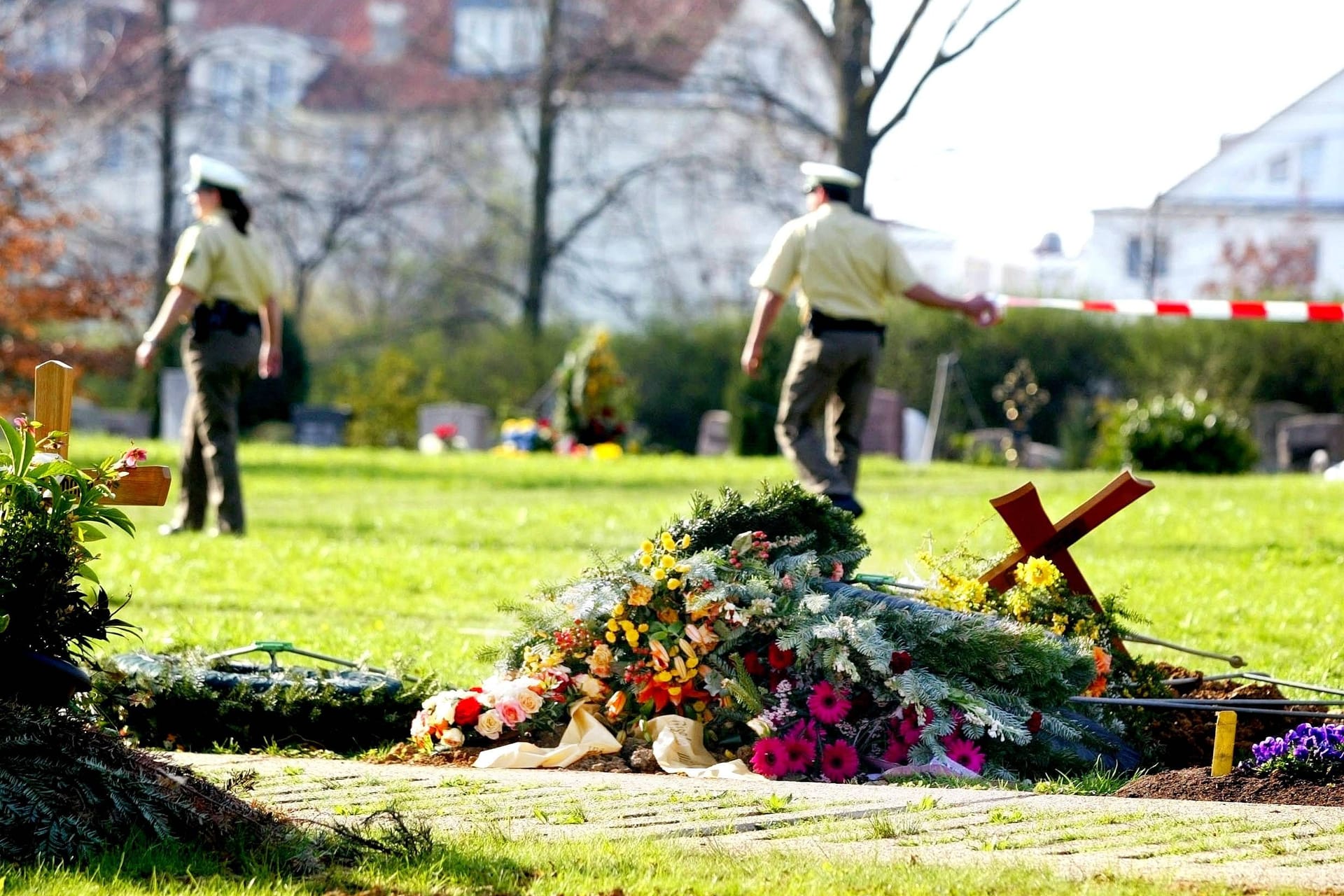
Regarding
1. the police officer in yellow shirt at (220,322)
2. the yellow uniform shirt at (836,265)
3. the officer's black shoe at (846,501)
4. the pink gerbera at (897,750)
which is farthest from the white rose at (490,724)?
the police officer in yellow shirt at (220,322)

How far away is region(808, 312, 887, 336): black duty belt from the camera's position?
10.6m

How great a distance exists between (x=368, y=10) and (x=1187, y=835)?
165ft

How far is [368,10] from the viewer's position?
2025 inches

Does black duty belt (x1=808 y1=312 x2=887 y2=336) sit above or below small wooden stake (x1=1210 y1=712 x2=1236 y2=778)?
above

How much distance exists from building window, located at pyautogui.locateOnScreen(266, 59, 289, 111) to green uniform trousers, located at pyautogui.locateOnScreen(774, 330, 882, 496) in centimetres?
3681

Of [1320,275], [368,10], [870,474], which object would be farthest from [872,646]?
[368,10]

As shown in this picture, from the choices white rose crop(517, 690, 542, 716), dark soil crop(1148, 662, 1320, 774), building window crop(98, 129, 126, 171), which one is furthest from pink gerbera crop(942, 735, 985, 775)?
building window crop(98, 129, 126, 171)

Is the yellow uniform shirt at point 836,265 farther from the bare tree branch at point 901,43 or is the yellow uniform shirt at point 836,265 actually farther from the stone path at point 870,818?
the bare tree branch at point 901,43

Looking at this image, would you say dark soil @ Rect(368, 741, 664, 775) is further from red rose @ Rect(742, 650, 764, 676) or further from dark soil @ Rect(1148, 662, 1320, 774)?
dark soil @ Rect(1148, 662, 1320, 774)

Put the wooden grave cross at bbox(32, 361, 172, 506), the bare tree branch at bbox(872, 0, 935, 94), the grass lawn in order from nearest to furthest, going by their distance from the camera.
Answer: the grass lawn
the wooden grave cross at bbox(32, 361, 172, 506)
the bare tree branch at bbox(872, 0, 935, 94)

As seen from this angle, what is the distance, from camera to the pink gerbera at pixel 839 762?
16.6ft

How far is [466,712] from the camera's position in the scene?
5.54 metres

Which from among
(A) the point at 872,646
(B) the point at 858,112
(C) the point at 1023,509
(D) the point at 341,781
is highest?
(B) the point at 858,112

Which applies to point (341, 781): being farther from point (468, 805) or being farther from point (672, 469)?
point (672, 469)
